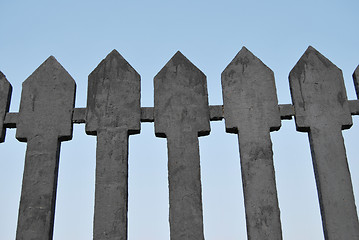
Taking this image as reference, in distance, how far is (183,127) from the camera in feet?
12.5

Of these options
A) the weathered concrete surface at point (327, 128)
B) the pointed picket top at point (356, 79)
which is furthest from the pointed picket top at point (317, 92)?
the pointed picket top at point (356, 79)

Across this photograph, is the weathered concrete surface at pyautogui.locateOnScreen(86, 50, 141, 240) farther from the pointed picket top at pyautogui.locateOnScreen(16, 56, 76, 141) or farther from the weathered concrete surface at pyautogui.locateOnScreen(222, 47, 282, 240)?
the weathered concrete surface at pyautogui.locateOnScreen(222, 47, 282, 240)

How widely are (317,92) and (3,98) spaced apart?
10.2 ft

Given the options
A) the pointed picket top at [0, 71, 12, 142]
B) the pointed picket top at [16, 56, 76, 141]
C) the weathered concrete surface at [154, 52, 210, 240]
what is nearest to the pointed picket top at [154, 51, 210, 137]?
the weathered concrete surface at [154, 52, 210, 240]

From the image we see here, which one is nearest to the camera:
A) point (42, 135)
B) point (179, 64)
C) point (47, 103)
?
point (42, 135)

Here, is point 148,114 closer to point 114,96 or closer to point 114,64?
point 114,96

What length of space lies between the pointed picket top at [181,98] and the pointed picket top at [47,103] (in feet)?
2.81

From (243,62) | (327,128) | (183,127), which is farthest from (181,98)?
(327,128)

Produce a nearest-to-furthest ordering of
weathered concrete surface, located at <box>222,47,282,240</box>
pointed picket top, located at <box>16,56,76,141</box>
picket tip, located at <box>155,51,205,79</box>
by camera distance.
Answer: weathered concrete surface, located at <box>222,47,282,240</box> < pointed picket top, located at <box>16,56,76,141</box> < picket tip, located at <box>155,51,205,79</box>

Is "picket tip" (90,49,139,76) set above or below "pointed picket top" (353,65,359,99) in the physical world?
above

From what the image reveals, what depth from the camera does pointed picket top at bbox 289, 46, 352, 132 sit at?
12.7 ft

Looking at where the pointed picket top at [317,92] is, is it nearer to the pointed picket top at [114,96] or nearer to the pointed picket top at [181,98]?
the pointed picket top at [181,98]

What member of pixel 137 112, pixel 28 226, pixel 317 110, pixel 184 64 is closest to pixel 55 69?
pixel 137 112

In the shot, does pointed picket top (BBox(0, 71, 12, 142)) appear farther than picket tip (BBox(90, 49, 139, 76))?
No
